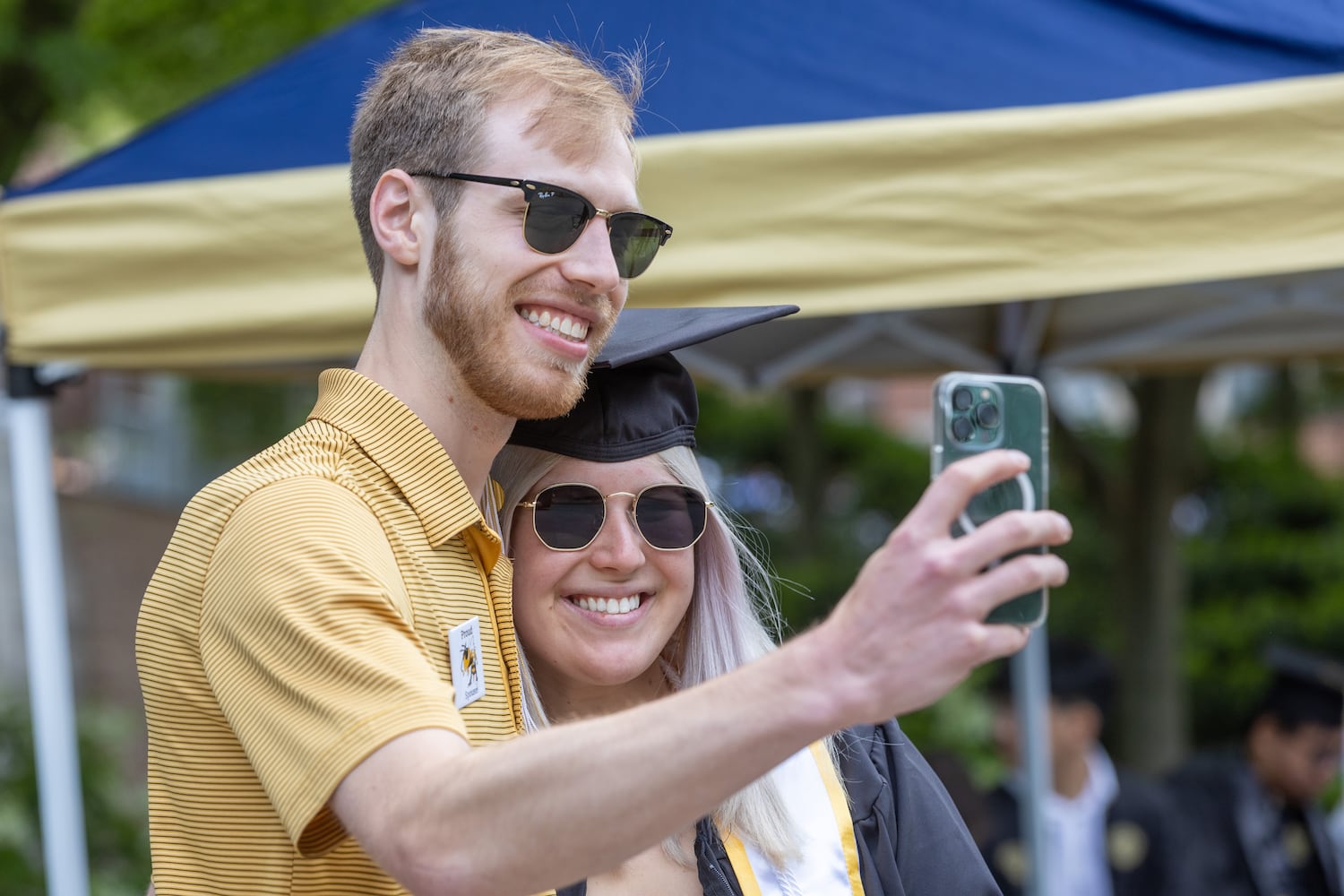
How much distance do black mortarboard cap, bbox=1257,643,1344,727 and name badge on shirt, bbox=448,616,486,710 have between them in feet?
15.7

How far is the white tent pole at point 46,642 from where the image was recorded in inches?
110

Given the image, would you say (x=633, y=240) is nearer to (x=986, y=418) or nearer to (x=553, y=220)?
(x=553, y=220)

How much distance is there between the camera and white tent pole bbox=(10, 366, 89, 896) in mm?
2799

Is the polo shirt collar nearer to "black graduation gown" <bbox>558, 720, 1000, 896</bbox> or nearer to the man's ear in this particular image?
the man's ear

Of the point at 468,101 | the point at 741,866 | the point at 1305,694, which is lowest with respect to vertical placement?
the point at 1305,694

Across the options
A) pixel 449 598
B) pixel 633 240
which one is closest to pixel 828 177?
pixel 633 240

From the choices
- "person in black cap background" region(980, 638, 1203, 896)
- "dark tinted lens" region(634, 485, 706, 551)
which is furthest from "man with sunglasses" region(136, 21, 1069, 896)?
"person in black cap background" region(980, 638, 1203, 896)

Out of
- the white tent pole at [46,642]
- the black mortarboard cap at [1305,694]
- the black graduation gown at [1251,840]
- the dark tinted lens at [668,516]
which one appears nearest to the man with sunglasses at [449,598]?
the dark tinted lens at [668,516]

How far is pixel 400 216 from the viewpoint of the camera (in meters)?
1.55

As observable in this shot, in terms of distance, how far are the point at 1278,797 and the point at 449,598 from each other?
191 inches

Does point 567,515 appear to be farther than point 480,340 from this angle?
Yes

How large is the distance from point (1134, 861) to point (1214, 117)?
10.6 ft

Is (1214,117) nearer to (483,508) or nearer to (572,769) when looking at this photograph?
(483,508)

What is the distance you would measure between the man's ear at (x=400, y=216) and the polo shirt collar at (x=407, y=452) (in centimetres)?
15
